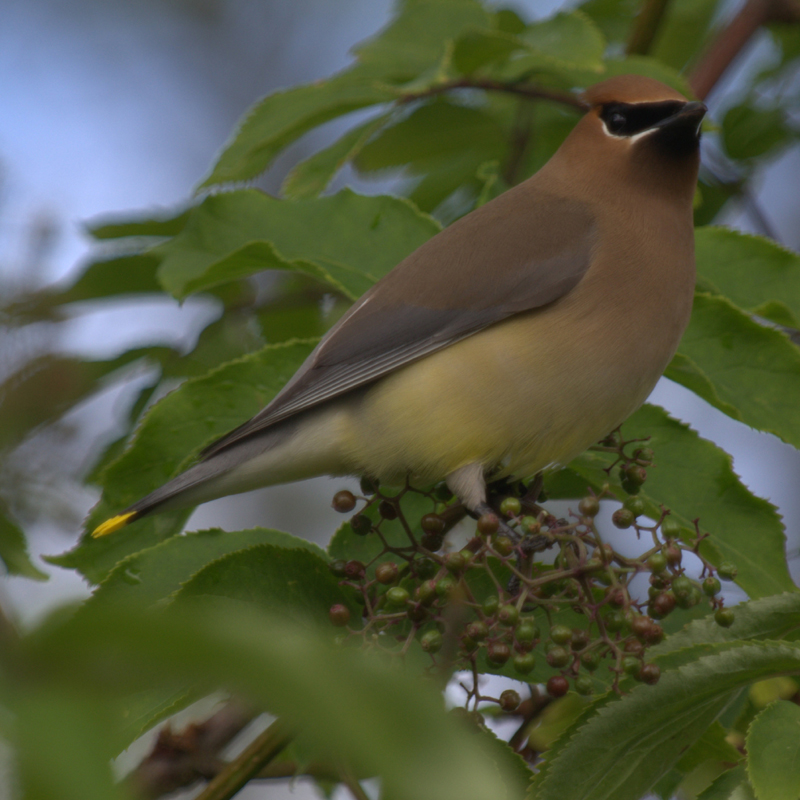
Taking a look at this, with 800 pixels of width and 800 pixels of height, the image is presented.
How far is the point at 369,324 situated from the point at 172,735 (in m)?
1.05

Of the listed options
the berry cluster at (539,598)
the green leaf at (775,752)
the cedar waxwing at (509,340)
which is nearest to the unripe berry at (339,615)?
the berry cluster at (539,598)

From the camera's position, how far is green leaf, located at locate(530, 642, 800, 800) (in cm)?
163

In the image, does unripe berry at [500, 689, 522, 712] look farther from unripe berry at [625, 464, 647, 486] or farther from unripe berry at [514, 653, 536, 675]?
unripe berry at [625, 464, 647, 486]

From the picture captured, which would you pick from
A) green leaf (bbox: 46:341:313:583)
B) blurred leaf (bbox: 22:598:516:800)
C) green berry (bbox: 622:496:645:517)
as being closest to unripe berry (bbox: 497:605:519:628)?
green berry (bbox: 622:496:645:517)

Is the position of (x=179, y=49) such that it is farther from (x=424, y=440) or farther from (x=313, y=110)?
(x=424, y=440)

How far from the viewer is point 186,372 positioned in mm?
2936

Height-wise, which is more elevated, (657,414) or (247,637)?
(247,637)

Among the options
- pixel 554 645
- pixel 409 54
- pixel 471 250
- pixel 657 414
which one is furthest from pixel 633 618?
pixel 409 54

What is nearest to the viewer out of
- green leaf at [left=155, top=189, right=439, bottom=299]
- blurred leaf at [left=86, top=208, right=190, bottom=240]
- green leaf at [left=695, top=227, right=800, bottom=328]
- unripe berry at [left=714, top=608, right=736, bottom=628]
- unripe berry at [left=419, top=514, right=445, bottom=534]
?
unripe berry at [left=714, top=608, right=736, bottom=628]

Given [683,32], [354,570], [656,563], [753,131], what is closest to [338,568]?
[354,570]

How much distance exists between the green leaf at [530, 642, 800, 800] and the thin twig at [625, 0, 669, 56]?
2165 mm

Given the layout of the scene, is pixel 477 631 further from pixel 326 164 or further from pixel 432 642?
pixel 326 164

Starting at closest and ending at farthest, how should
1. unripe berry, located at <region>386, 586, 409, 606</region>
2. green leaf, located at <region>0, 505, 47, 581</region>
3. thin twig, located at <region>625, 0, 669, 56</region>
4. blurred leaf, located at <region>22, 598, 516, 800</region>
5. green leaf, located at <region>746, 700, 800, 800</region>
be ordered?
blurred leaf, located at <region>22, 598, 516, 800</region>, green leaf, located at <region>0, 505, 47, 581</region>, green leaf, located at <region>746, 700, 800, 800</region>, unripe berry, located at <region>386, 586, 409, 606</region>, thin twig, located at <region>625, 0, 669, 56</region>

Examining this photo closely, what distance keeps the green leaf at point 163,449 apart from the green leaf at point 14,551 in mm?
339
